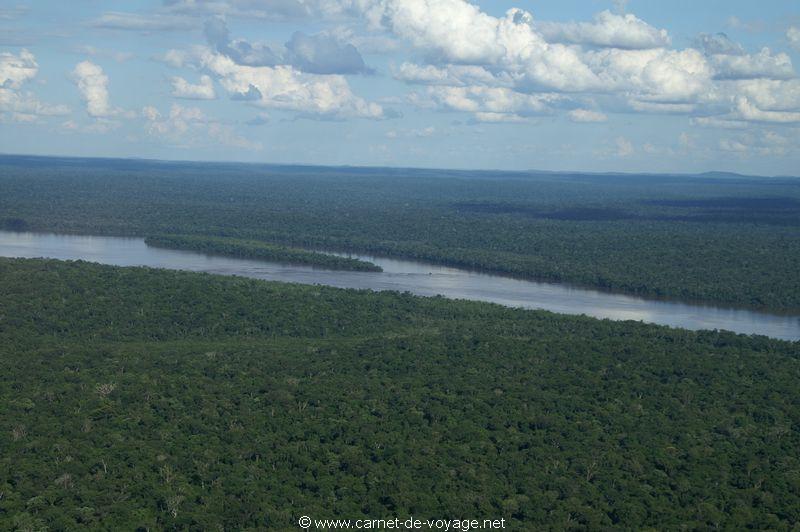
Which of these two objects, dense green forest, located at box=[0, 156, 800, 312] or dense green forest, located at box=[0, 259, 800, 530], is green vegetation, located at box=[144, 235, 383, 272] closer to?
dense green forest, located at box=[0, 156, 800, 312]

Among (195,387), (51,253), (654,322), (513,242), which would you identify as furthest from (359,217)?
(195,387)

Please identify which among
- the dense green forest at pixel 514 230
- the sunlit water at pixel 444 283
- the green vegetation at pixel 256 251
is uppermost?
the dense green forest at pixel 514 230

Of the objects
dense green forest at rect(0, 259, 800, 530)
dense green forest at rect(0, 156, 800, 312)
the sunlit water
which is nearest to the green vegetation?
the sunlit water

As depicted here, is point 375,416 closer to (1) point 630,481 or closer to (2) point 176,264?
(1) point 630,481

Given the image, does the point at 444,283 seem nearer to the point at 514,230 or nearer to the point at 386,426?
the point at 514,230

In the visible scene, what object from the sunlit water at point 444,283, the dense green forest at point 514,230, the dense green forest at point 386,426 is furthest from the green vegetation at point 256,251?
the dense green forest at point 386,426

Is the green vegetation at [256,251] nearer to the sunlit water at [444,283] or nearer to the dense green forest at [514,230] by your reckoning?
the sunlit water at [444,283]

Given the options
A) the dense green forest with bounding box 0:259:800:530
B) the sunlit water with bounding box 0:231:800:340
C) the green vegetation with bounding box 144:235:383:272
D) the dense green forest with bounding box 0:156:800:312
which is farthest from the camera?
the green vegetation with bounding box 144:235:383:272
